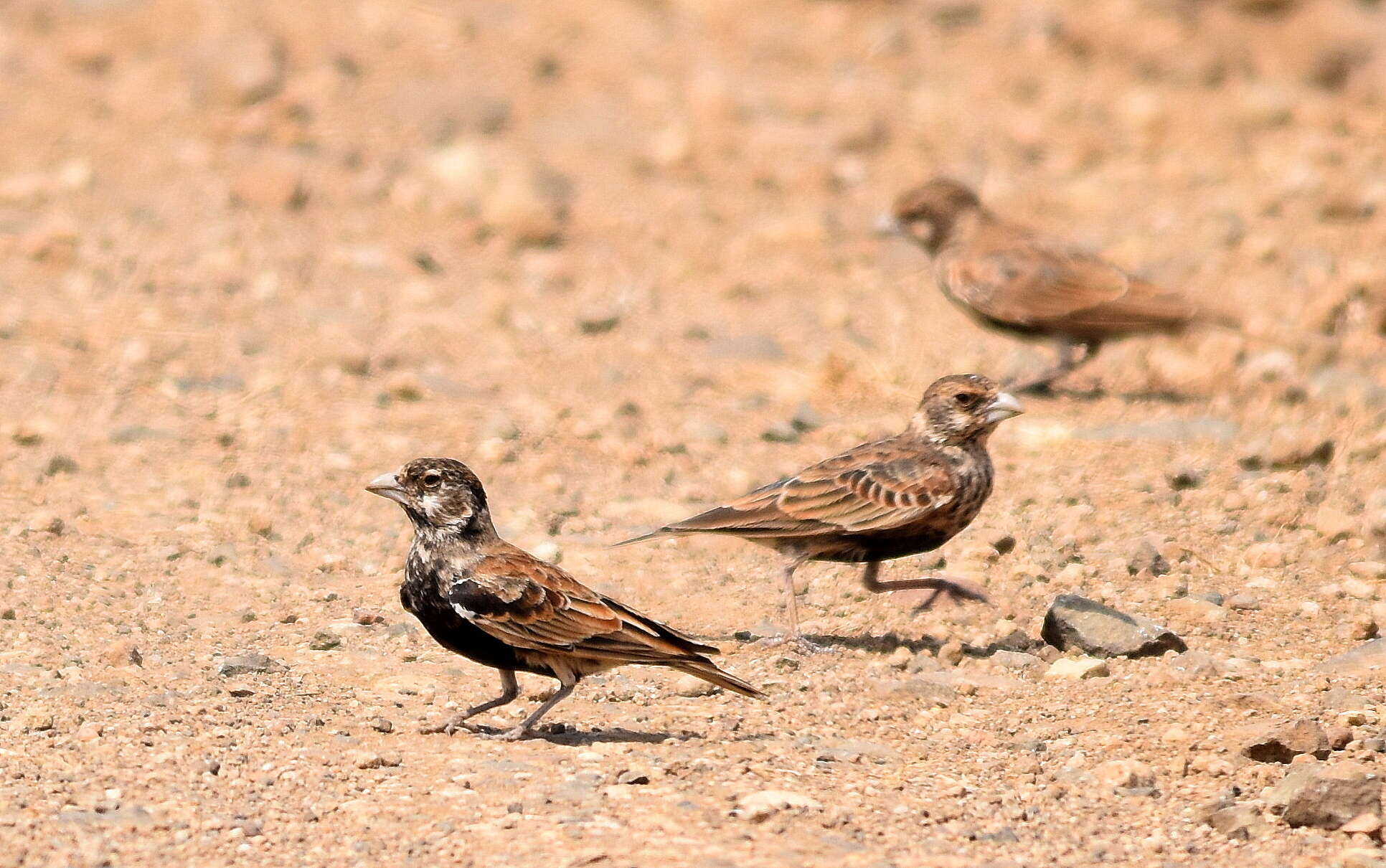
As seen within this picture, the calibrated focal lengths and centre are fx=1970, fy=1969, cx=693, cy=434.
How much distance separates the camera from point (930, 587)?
8047 millimetres

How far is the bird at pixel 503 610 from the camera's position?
21.4 feet

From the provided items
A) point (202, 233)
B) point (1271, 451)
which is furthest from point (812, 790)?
point (202, 233)

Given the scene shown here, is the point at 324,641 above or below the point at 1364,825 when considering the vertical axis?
above

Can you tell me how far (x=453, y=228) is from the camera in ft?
44.5

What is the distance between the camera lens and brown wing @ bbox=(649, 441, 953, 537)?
773 centimetres

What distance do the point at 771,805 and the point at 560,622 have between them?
108 centimetres

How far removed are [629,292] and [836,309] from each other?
136 cm

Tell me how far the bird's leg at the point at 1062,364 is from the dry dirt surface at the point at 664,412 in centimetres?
27

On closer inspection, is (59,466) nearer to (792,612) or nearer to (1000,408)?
(792,612)

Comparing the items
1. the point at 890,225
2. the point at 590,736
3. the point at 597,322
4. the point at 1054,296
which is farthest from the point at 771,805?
the point at 890,225

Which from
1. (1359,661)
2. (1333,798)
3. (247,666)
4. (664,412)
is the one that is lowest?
(1359,661)

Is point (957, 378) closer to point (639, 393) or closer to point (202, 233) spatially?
point (639, 393)

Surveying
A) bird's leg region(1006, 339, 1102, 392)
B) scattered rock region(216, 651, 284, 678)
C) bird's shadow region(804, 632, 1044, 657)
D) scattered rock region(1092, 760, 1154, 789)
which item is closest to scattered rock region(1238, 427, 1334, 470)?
bird's leg region(1006, 339, 1102, 392)

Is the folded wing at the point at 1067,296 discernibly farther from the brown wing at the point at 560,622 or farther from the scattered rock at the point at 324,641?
the brown wing at the point at 560,622
